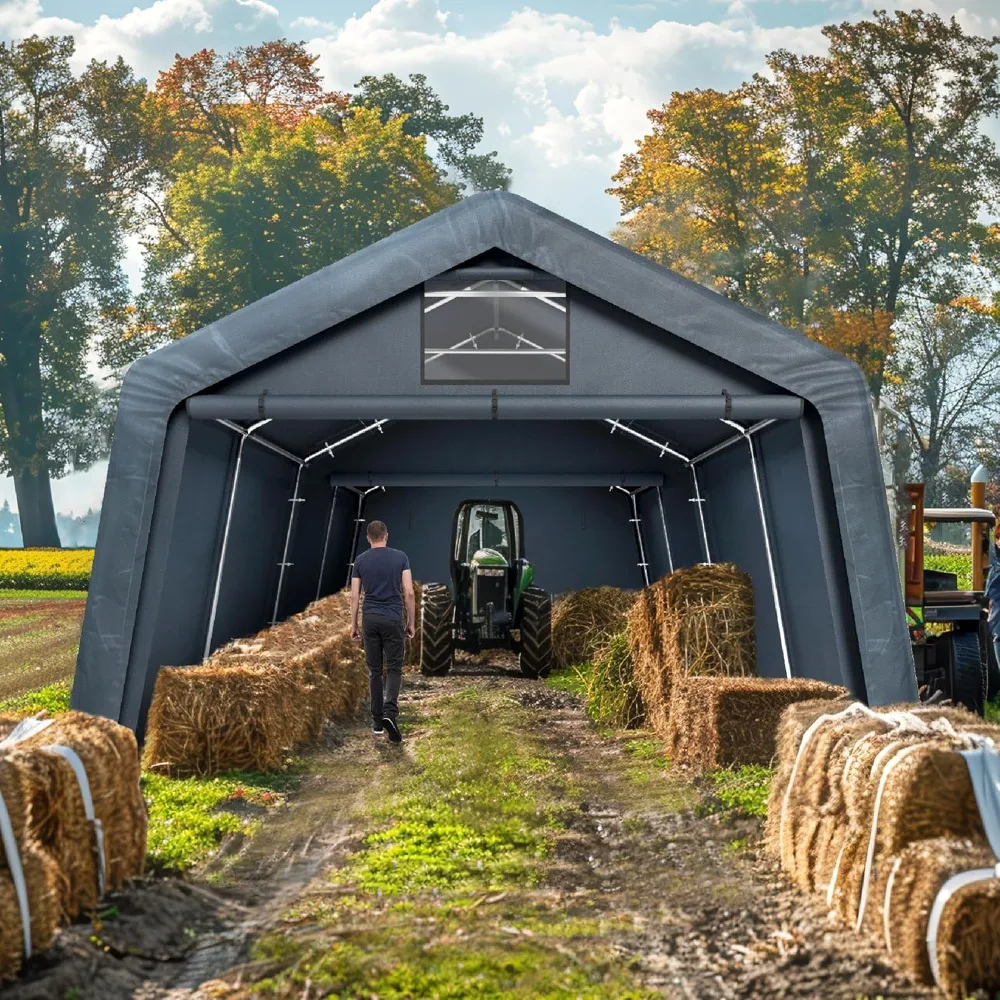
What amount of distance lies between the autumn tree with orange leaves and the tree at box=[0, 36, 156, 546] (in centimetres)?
1524

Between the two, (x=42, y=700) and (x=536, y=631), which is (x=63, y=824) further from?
(x=536, y=631)

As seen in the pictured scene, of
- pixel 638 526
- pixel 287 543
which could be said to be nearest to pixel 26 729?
pixel 287 543

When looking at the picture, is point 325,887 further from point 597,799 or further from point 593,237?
point 593,237

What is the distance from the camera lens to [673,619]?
423 inches

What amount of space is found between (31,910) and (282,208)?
3513 cm

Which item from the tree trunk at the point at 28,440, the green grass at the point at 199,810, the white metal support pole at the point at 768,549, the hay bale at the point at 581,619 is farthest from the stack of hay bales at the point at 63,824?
the tree trunk at the point at 28,440

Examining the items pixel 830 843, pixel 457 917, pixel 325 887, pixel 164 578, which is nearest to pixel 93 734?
pixel 325 887

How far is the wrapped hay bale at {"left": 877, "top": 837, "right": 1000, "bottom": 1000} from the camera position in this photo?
4.48 metres

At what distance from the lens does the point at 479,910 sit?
5.87m

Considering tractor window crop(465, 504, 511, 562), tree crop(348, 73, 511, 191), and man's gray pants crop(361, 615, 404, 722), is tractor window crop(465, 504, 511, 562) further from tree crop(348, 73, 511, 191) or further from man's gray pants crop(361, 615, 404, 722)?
tree crop(348, 73, 511, 191)

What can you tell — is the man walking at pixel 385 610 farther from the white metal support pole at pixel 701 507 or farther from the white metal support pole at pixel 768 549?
the white metal support pole at pixel 701 507

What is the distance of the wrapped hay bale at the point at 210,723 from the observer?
364 inches

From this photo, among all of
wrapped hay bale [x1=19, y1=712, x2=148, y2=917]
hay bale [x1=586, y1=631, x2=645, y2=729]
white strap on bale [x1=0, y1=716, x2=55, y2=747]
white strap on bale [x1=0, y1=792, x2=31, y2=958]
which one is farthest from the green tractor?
white strap on bale [x1=0, y1=792, x2=31, y2=958]

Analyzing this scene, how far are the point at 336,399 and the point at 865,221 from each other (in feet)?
89.3
